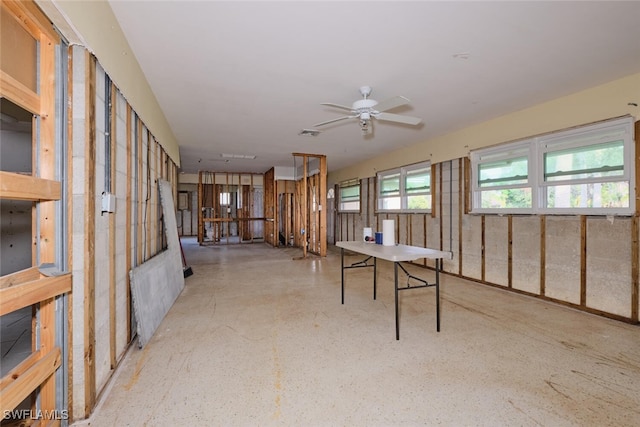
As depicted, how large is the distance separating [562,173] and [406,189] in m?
3.16

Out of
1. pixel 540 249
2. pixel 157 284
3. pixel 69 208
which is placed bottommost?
pixel 157 284

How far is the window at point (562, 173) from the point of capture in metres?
3.29

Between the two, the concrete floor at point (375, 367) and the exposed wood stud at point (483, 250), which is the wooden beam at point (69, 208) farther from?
the exposed wood stud at point (483, 250)

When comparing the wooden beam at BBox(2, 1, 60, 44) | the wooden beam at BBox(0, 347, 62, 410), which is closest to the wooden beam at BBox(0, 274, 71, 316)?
the wooden beam at BBox(0, 347, 62, 410)

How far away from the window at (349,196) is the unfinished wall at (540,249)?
2900 millimetres

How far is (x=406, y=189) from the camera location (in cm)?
675

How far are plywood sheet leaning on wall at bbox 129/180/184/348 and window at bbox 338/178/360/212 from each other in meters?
5.59

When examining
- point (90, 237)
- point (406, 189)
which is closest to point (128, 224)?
point (90, 237)

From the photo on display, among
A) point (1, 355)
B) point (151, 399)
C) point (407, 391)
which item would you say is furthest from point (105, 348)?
point (407, 391)

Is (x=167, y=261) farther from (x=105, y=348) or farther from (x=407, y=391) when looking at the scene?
(x=407, y=391)

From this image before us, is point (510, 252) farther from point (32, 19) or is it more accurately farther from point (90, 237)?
point (32, 19)

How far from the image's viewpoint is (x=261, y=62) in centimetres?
286

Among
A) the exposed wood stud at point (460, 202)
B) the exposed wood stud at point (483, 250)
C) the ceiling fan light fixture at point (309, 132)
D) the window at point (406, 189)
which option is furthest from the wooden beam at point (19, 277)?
the window at point (406, 189)

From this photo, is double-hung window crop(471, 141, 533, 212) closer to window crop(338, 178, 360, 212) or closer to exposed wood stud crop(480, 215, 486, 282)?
exposed wood stud crop(480, 215, 486, 282)
